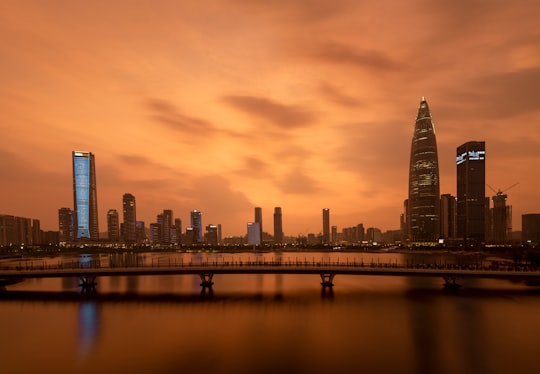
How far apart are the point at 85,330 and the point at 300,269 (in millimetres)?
30079

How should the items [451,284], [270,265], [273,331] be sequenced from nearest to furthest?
1. [273,331]
2. [451,284]
3. [270,265]

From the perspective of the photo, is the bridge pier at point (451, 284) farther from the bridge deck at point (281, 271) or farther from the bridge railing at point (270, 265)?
the bridge railing at point (270, 265)

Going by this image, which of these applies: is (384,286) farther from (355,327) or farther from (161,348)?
(161,348)

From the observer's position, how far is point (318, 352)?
2978 cm

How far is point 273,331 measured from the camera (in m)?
35.2

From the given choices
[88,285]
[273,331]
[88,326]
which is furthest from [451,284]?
[88,285]

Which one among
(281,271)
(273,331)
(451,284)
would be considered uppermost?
(281,271)

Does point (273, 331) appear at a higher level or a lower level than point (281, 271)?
lower

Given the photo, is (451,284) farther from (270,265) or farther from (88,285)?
(88,285)

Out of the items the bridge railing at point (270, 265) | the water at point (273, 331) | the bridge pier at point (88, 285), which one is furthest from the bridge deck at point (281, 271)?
the bridge pier at point (88, 285)

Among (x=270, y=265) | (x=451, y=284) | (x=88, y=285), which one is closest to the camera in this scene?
(x=451, y=284)

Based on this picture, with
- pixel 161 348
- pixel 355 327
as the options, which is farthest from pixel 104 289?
pixel 355 327

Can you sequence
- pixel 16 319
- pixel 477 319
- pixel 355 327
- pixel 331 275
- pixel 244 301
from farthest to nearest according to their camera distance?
pixel 331 275 < pixel 244 301 < pixel 16 319 < pixel 477 319 < pixel 355 327

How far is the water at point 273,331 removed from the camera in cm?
2769
